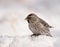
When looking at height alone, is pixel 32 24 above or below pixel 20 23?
below

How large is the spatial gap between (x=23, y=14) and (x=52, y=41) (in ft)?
2.40

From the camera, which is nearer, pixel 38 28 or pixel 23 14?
pixel 38 28

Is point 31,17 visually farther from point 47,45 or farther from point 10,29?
point 10,29

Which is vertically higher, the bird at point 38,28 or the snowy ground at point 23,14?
the snowy ground at point 23,14

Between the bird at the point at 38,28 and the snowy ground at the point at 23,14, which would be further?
→ the snowy ground at the point at 23,14

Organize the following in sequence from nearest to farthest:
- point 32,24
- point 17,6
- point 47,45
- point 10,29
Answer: point 47,45 < point 32,24 < point 10,29 < point 17,6

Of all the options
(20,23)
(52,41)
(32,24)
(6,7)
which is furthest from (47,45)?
(6,7)

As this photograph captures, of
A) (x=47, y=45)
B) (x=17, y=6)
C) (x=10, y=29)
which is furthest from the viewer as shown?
(x=17, y=6)

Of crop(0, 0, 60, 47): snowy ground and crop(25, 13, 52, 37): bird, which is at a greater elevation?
crop(0, 0, 60, 47): snowy ground

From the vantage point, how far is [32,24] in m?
2.39

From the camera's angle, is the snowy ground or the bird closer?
the bird

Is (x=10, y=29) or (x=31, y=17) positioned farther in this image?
(x=10, y=29)

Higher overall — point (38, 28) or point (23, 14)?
point (23, 14)

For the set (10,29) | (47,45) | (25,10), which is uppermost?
(25,10)
